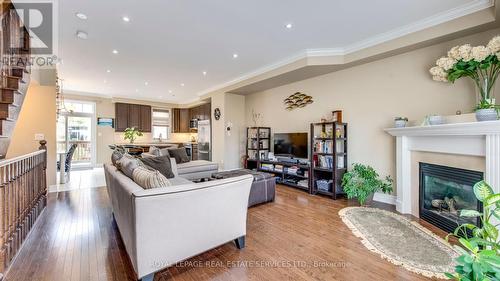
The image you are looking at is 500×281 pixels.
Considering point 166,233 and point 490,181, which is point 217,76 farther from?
point 490,181

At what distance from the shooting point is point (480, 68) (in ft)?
8.52

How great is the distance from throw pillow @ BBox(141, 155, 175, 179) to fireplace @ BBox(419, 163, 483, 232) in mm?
3972

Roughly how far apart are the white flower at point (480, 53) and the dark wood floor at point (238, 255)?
81.6 inches

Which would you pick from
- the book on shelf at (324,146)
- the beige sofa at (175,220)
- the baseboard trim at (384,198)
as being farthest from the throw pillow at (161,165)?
the baseboard trim at (384,198)

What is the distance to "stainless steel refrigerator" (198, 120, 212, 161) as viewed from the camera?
756cm

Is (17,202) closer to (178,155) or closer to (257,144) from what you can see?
(178,155)

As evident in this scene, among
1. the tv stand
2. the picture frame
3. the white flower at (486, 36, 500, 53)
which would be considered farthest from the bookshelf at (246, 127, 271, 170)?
the picture frame

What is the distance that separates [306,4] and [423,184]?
9.67 ft

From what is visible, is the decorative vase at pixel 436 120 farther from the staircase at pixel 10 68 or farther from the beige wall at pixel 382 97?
the staircase at pixel 10 68

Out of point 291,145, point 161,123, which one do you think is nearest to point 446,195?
point 291,145

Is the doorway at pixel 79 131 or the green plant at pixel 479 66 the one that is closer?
the green plant at pixel 479 66

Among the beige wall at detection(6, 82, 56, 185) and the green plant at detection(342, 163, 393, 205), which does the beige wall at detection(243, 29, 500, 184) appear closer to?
the green plant at detection(342, 163, 393, 205)

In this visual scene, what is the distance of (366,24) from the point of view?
317 centimetres

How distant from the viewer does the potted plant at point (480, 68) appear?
2.34 meters
